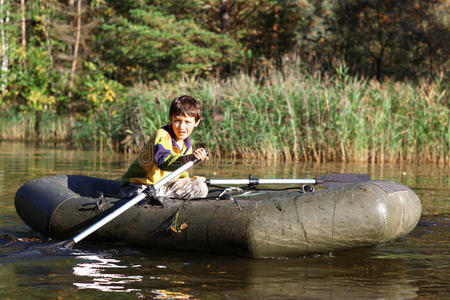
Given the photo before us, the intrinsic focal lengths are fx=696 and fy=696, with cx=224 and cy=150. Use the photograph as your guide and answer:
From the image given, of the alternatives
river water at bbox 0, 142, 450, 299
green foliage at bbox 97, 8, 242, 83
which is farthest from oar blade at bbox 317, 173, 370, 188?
green foliage at bbox 97, 8, 242, 83

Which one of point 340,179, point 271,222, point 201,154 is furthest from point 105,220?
point 340,179

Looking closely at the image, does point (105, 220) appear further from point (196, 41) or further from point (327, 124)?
point (196, 41)

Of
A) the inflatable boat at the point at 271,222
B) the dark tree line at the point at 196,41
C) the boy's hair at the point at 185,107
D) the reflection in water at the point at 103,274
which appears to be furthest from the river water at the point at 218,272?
the dark tree line at the point at 196,41

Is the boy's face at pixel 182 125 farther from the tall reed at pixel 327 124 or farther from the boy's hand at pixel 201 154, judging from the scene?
the tall reed at pixel 327 124

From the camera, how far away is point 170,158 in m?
5.58

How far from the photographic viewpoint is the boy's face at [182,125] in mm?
5705

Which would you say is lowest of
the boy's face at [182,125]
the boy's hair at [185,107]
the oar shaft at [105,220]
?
the oar shaft at [105,220]

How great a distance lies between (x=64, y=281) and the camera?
13.8 feet

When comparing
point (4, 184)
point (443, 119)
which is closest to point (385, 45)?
point (443, 119)

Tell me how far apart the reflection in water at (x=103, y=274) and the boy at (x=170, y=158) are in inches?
34.5

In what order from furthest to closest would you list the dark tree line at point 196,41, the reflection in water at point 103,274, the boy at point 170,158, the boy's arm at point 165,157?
1. the dark tree line at point 196,41
2. the boy at point 170,158
3. the boy's arm at point 165,157
4. the reflection in water at point 103,274

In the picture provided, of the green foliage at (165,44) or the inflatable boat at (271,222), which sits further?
the green foliage at (165,44)

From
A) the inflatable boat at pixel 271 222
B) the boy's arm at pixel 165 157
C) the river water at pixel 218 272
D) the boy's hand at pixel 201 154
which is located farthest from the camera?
the boy's arm at pixel 165 157

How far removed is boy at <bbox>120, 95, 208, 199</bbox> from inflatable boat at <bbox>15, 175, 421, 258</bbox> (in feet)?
1.15
